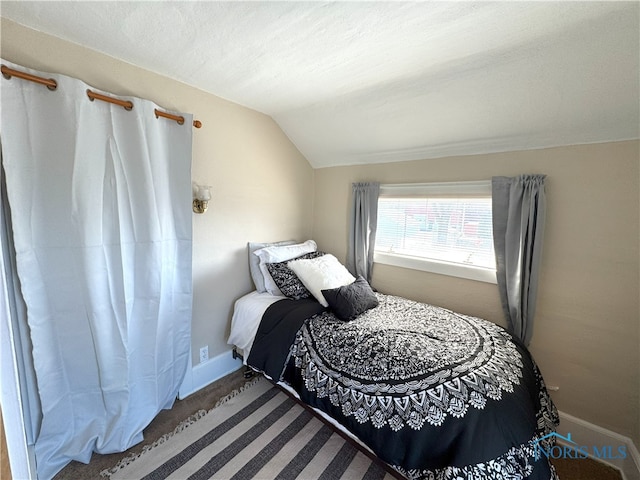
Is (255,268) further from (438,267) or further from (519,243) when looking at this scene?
(519,243)

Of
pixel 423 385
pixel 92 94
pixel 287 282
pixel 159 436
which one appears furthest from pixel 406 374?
pixel 92 94

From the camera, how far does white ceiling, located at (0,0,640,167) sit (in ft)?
3.46

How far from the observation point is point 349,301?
5.93 feet

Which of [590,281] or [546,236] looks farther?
[546,236]

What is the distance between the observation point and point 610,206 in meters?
1.47

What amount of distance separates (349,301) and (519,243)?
1259mm

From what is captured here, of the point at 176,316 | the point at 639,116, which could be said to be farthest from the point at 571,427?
the point at 176,316

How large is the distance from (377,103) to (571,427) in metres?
2.58

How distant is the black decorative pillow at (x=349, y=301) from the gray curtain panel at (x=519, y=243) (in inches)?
37.8

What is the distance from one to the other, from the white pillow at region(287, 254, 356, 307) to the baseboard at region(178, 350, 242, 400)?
96cm

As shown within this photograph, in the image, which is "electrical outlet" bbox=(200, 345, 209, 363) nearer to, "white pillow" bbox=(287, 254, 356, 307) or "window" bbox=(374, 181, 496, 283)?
"white pillow" bbox=(287, 254, 356, 307)

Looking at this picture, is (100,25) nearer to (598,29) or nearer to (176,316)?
(176,316)

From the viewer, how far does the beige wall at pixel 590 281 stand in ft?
4.71

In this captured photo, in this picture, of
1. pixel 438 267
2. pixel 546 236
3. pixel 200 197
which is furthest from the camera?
pixel 438 267
